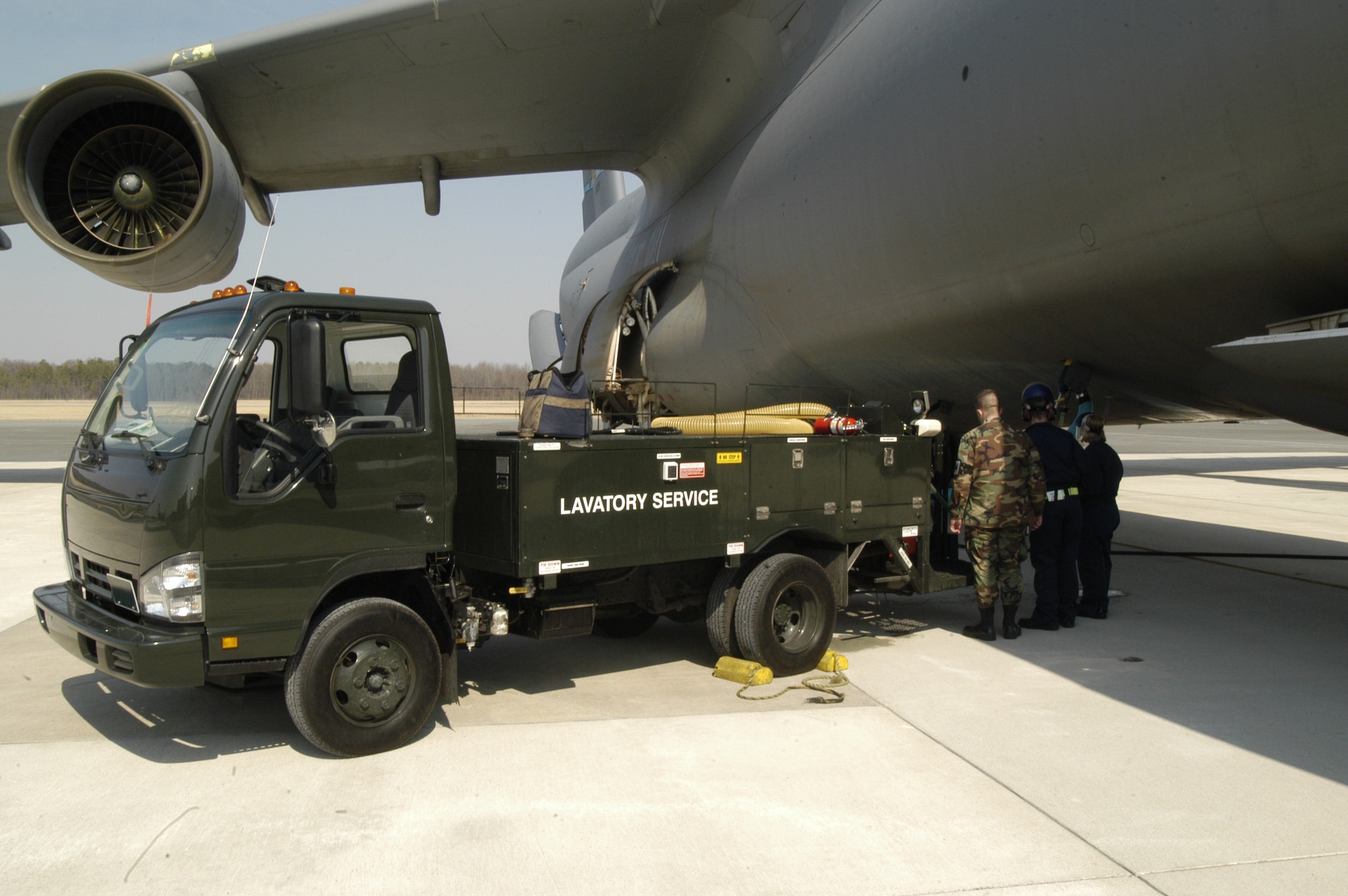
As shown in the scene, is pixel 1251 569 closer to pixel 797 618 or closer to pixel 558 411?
pixel 797 618

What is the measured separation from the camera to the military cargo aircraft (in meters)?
4.98

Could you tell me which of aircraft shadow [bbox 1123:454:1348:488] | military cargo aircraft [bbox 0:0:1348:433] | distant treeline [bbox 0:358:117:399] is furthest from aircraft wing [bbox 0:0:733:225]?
distant treeline [bbox 0:358:117:399]

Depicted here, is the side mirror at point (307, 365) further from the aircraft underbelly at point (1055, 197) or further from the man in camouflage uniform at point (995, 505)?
the man in camouflage uniform at point (995, 505)

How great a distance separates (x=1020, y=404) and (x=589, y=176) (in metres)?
14.6

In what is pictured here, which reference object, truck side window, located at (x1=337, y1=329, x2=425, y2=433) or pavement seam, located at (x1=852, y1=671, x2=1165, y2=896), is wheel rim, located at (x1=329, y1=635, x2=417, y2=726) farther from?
pavement seam, located at (x1=852, y1=671, x2=1165, y2=896)

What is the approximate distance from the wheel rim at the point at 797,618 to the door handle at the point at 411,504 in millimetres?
2443

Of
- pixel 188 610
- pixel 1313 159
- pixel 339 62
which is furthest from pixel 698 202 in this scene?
pixel 188 610

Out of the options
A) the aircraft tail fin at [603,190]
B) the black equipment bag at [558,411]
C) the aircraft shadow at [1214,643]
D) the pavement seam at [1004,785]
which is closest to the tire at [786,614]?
the pavement seam at [1004,785]

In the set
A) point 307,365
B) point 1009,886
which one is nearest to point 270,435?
point 307,365

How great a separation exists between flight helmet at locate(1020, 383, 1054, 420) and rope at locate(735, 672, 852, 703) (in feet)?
9.14

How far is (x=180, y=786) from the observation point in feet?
14.1

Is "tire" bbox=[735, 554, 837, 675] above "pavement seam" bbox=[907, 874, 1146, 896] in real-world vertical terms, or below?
above

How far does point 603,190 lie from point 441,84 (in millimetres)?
10716

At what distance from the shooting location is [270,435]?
452 cm
